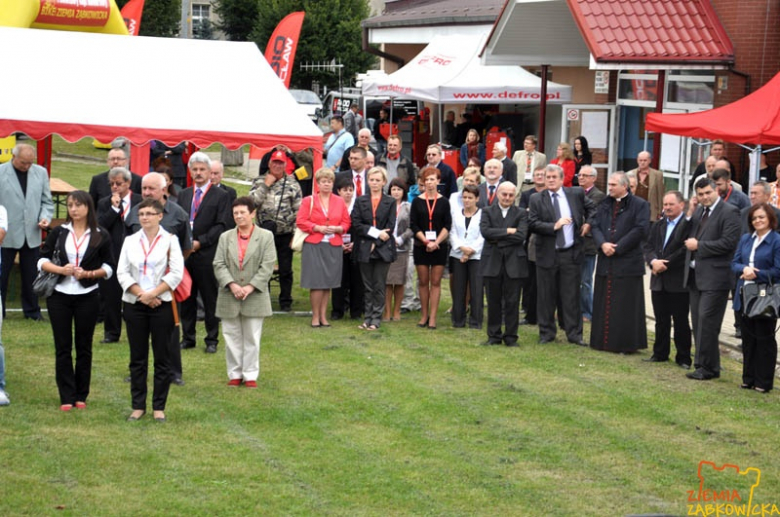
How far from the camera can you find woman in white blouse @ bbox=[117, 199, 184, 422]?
29.3 ft

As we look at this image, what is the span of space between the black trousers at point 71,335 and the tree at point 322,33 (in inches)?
1880

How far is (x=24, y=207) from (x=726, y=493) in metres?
8.40

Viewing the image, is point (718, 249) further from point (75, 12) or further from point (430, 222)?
point (75, 12)

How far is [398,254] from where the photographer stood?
1367 cm

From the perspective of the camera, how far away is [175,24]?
2331 inches

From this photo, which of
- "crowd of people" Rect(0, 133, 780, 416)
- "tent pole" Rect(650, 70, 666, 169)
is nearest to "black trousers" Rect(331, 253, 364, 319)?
"crowd of people" Rect(0, 133, 780, 416)

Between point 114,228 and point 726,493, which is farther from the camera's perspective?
point 114,228

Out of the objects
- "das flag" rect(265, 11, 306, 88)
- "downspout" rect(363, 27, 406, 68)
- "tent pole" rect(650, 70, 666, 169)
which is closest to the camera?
"tent pole" rect(650, 70, 666, 169)

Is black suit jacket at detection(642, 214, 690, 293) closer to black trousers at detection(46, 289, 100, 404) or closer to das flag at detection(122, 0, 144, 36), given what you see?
black trousers at detection(46, 289, 100, 404)

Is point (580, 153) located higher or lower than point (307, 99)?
lower

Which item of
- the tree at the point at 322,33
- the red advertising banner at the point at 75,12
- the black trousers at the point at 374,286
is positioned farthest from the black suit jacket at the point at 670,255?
the tree at the point at 322,33

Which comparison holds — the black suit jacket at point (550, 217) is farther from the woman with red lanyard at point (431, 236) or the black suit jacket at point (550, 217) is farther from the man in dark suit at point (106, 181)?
the man in dark suit at point (106, 181)

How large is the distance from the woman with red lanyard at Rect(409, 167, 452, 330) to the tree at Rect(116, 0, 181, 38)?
44.9 metres

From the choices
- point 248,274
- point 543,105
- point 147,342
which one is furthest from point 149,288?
point 543,105
